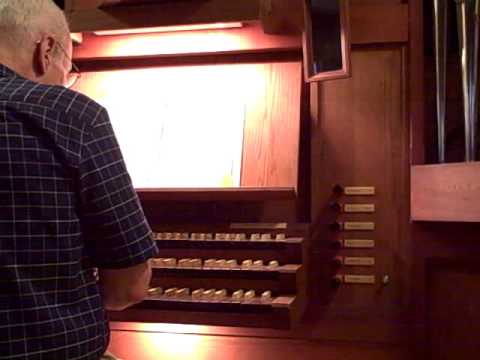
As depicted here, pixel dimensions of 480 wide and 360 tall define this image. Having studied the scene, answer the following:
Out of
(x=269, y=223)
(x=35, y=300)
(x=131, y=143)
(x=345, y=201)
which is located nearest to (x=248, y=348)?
(x=269, y=223)

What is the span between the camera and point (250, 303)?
1660mm

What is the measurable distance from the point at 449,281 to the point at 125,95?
1362mm

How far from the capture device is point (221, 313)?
1.68 m

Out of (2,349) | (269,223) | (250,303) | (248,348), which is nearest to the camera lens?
(2,349)

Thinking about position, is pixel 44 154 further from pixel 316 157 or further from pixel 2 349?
pixel 316 157

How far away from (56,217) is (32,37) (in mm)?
371

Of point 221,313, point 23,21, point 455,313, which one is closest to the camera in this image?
point 23,21

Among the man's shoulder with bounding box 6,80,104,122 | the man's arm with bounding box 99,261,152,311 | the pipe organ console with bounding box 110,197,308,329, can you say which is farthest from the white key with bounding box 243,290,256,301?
the man's shoulder with bounding box 6,80,104,122

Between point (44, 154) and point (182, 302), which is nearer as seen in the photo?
point (44, 154)

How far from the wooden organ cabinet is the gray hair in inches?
33.5

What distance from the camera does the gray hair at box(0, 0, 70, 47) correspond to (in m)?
1.13

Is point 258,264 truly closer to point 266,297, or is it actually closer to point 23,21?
point 266,297

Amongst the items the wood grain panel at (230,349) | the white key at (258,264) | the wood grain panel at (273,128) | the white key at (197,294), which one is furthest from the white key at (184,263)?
the wood grain panel at (230,349)

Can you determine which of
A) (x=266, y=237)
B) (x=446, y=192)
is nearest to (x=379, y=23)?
(x=446, y=192)
